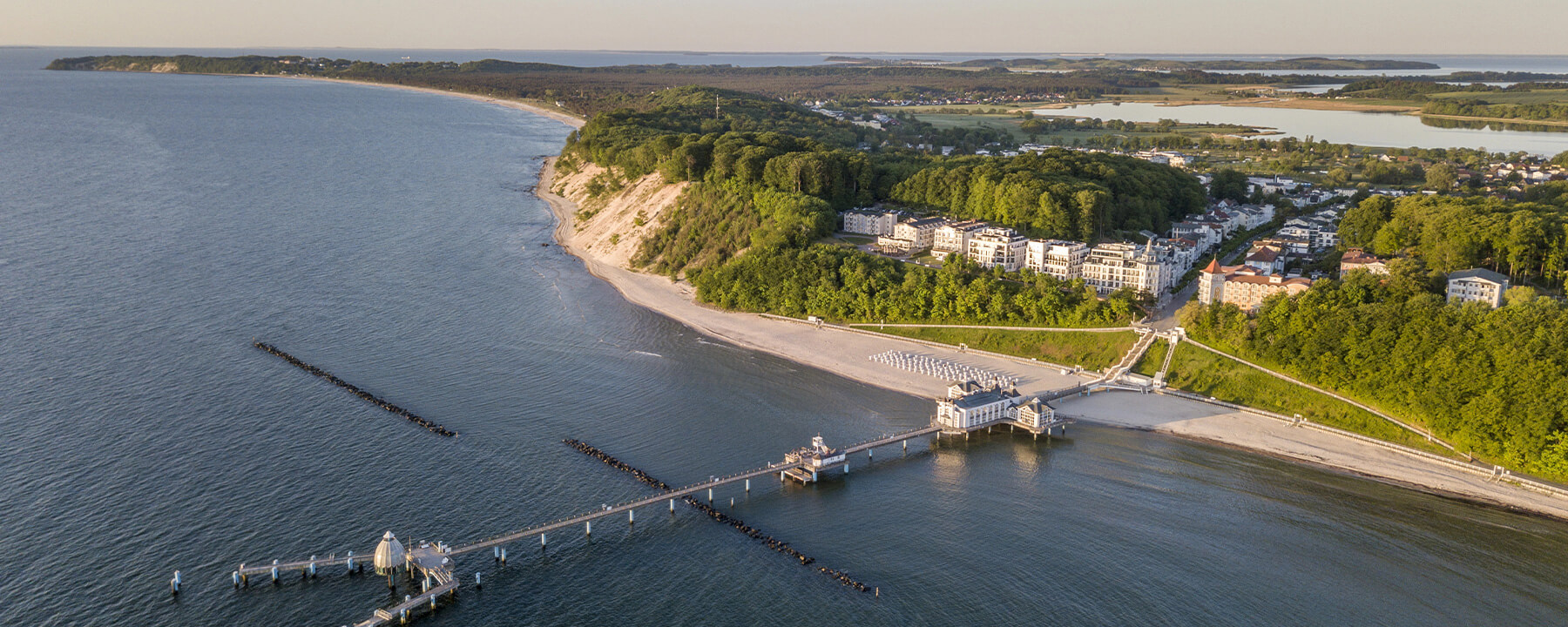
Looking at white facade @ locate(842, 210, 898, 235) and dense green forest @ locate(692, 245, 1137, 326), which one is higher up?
white facade @ locate(842, 210, 898, 235)

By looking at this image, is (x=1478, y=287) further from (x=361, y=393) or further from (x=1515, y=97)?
(x=1515, y=97)

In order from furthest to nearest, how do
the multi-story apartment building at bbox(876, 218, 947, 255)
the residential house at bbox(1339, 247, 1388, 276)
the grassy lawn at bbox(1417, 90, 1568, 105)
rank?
1. the grassy lawn at bbox(1417, 90, 1568, 105)
2. the multi-story apartment building at bbox(876, 218, 947, 255)
3. the residential house at bbox(1339, 247, 1388, 276)

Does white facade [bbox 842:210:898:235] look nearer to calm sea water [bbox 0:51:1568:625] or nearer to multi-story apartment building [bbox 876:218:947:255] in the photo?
multi-story apartment building [bbox 876:218:947:255]

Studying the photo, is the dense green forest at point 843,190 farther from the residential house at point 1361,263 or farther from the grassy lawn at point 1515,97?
the grassy lawn at point 1515,97

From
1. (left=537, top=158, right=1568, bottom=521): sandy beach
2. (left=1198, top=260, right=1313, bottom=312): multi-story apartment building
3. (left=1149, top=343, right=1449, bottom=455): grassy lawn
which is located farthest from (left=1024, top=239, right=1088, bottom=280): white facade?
(left=1149, top=343, right=1449, bottom=455): grassy lawn

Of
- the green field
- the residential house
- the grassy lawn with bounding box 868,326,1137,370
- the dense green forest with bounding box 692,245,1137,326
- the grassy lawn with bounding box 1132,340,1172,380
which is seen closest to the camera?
the grassy lawn with bounding box 1132,340,1172,380

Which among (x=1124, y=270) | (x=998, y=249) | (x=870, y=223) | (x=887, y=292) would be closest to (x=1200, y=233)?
(x=1124, y=270)

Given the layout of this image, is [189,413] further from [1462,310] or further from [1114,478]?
[1462,310]
